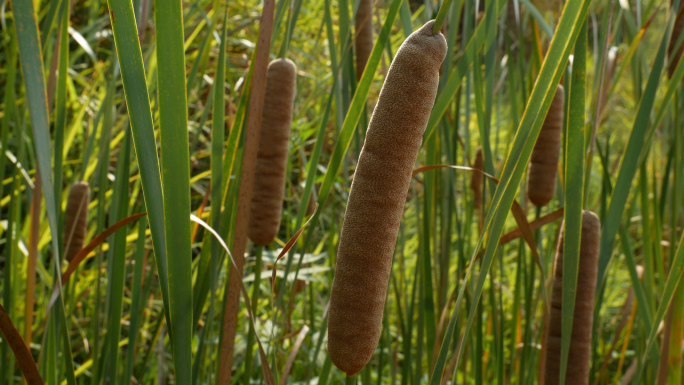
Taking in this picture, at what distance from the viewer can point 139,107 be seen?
1.11 feet

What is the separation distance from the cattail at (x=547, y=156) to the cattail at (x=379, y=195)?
19.8 inches

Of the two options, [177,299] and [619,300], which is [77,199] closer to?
[177,299]

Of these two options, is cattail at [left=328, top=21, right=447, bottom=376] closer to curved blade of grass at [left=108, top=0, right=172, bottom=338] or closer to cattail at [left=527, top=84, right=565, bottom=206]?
curved blade of grass at [left=108, top=0, right=172, bottom=338]

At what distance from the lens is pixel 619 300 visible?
2.40m

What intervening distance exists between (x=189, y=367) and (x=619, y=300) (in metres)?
2.39

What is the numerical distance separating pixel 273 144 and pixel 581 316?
0.37 m

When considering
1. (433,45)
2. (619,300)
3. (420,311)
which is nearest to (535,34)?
(420,311)

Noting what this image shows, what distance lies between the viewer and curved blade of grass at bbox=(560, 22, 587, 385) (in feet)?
1.50

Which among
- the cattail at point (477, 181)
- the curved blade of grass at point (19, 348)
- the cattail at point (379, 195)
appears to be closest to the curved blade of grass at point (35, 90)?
the curved blade of grass at point (19, 348)

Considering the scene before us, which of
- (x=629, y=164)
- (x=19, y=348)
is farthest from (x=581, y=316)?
(x=19, y=348)

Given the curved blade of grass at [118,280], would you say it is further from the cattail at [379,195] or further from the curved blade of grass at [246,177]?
the cattail at [379,195]

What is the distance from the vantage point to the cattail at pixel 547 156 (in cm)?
80

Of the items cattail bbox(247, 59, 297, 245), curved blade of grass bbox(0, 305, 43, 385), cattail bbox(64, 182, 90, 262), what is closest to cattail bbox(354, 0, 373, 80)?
cattail bbox(247, 59, 297, 245)

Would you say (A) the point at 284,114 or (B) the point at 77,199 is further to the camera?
(B) the point at 77,199
